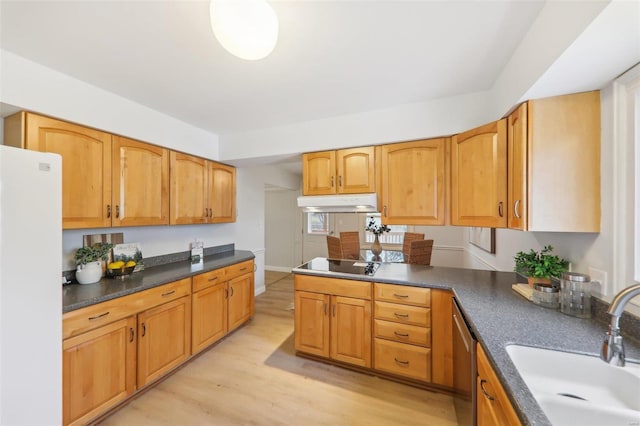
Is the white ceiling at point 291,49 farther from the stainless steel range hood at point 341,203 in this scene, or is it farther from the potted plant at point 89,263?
the potted plant at point 89,263

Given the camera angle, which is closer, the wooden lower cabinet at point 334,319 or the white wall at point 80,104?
the white wall at point 80,104

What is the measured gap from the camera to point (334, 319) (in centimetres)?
226

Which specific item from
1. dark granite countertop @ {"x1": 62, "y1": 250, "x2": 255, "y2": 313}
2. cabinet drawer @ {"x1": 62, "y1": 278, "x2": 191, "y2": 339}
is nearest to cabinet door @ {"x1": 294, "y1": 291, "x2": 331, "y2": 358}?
dark granite countertop @ {"x1": 62, "y1": 250, "x2": 255, "y2": 313}

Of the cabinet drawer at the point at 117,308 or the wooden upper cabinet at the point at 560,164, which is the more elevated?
the wooden upper cabinet at the point at 560,164

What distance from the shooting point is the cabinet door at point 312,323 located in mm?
2293

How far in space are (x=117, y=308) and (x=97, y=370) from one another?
0.39 m

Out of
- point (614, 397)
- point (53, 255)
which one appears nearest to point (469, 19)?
point (614, 397)

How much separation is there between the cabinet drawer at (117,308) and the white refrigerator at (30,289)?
14cm

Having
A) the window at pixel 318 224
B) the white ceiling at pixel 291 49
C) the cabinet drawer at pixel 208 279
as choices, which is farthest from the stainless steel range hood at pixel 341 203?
the window at pixel 318 224

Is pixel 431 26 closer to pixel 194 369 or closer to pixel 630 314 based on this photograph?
pixel 630 314

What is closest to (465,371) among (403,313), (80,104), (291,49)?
(403,313)

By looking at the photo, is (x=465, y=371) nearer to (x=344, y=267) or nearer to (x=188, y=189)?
(x=344, y=267)

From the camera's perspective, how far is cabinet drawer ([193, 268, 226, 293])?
235 cm

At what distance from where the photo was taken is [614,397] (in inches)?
36.4
